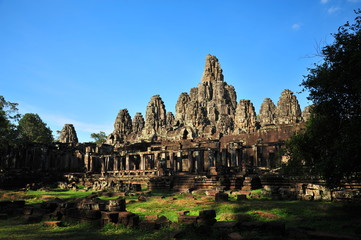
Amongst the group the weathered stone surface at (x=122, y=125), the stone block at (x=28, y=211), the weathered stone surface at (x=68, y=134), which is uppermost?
the weathered stone surface at (x=122, y=125)

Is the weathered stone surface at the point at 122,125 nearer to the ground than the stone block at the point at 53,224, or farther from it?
farther from it

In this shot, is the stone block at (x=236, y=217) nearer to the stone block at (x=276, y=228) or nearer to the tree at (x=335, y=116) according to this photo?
the stone block at (x=276, y=228)

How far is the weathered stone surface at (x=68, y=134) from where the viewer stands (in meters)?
54.0

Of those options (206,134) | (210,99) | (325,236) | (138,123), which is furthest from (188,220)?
(210,99)

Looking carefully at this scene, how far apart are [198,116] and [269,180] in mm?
58978

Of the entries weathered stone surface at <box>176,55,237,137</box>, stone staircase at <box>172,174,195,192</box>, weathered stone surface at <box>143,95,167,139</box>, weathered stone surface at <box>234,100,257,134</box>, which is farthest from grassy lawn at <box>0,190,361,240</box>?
weathered stone surface at <box>176,55,237,137</box>

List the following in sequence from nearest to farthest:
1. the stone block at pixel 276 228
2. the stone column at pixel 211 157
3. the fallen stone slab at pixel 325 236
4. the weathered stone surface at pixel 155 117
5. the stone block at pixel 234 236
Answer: the fallen stone slab at pixel 325 236 → the stone block at pixel 234 236 → the stone block at pixel 276 228 → the stone column at pixel 211 157 → the weathered stone surface at pixel 155 117

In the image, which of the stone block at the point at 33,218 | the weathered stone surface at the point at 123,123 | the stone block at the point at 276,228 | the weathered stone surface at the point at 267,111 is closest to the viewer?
the stone block at the point at 276,228

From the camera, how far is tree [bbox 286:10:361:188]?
815 cm

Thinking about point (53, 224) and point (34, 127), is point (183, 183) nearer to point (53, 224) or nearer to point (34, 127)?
point (53, 224)

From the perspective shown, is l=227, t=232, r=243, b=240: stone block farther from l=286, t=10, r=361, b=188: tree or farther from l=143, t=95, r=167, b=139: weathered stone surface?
l=143, t=95, r=167, b=139: weathered stone surface

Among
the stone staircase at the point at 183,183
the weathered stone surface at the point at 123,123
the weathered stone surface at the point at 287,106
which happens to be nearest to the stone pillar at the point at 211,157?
the stone staircase at the point at 183,183

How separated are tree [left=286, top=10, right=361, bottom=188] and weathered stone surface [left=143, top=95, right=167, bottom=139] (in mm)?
52816

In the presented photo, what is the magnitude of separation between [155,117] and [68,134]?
21063 millimetres
